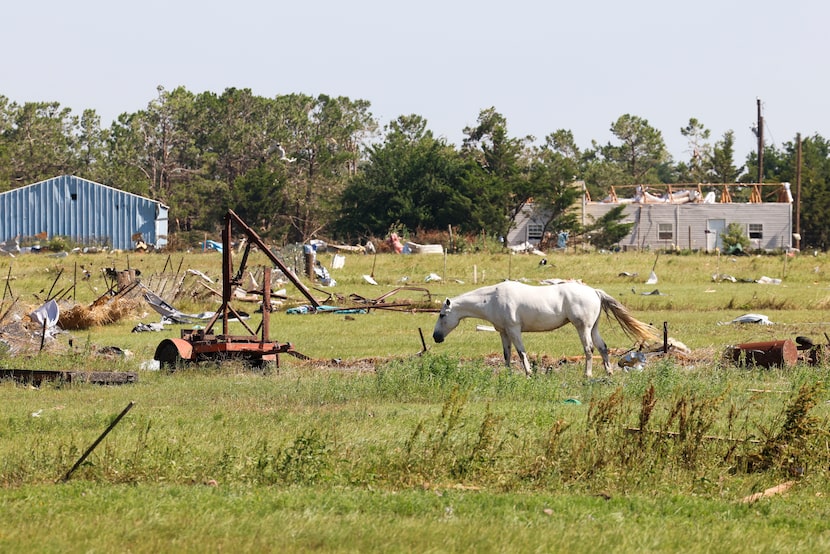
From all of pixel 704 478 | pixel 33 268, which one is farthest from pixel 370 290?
pixel 704 478

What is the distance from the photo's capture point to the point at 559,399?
16.1m

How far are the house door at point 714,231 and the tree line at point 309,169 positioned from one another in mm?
7710

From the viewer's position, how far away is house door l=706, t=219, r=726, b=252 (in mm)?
70688

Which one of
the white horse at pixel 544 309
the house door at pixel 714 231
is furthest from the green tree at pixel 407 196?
the white horse at pixel 544 309

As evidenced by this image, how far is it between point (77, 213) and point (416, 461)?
56446 millimetres

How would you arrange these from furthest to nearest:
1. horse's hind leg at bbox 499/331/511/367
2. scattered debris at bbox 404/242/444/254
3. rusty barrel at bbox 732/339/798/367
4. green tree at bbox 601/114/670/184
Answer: green tree at bbox 601/114/670/184 < scattered debris at bbox 404/242/444/254 < horse's hind leg at bbox 499/331/511/367 < rusty barrel at bbox 732/339/798/367

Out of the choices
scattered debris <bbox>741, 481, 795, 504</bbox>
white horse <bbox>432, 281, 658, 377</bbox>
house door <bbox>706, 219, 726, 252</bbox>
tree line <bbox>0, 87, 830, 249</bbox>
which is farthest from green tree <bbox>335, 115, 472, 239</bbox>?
scattered debris <bbox>741, 481, 795, 504</bbox>

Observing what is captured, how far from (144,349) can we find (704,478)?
14.7 meters

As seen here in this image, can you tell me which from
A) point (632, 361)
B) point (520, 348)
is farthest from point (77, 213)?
point (632, 361)

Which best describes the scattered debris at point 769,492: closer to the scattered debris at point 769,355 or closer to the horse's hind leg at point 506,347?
the scattered debris at point 769,355

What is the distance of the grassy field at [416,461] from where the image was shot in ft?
29.9

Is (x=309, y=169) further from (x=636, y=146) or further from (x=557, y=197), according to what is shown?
(x=636, y=146)

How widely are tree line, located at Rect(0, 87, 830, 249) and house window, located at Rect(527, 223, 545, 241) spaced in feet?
3.36

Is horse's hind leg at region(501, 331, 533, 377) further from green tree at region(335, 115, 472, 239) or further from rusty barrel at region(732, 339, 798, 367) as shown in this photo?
green tree at region(335, 115, 472, 239)
